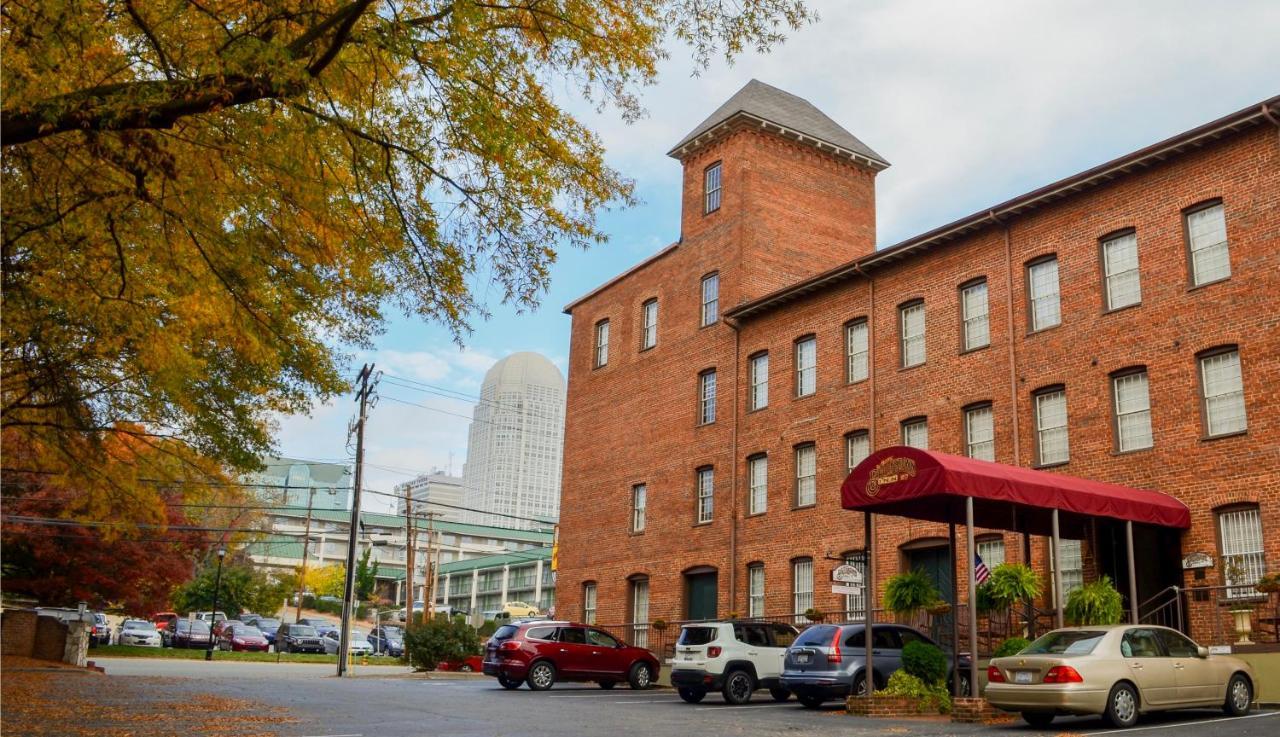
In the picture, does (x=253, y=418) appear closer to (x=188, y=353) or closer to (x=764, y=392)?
(x=188, y=353)

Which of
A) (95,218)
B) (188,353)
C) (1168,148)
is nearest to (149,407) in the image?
(188,353)

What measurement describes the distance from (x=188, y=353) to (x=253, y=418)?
3.68 metres

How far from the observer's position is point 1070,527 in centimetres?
2212

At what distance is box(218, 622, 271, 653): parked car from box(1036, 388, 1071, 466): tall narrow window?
43.1m

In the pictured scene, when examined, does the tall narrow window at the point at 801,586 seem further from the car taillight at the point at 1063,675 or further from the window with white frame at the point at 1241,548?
the car taillight at the point at 1063,675

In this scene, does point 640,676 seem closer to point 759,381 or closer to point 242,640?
point 759,381

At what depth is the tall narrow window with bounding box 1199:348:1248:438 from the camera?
21.0 meters

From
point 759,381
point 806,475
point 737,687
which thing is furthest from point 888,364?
point 737,687

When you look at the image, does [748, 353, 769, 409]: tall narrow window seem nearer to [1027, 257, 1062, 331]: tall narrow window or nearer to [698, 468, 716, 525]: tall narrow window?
[698, 468, 716, 525]: tall narrow window

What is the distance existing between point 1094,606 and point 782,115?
22.1m

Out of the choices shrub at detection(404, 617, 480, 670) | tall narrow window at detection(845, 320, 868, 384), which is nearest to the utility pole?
shrub at detection(404, 617, 480, 670)

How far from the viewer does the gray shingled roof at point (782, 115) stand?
36.2 metres

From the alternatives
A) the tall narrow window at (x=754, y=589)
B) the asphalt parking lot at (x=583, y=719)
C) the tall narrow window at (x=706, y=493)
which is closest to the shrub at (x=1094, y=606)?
the asphalt parking lot at (x=583, y=719)

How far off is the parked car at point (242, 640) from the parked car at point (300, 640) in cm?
86
